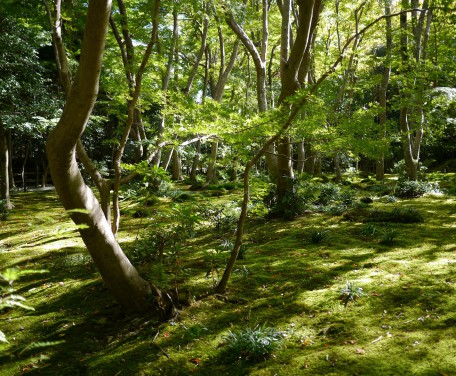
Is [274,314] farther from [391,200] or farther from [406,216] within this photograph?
[391,200]

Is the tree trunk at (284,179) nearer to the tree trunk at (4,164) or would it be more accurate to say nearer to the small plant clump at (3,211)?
the small plant clump at (3,211)

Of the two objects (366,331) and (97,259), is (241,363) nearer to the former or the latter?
(366,331)

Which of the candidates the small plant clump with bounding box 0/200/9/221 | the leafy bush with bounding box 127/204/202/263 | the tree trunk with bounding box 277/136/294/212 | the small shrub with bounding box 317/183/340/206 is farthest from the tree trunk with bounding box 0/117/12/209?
the small shrub with bounding box 317/183/340/206

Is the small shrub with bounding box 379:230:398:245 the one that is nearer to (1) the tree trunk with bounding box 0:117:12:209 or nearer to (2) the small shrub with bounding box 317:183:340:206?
(2) the small shrub with bounding box 317:183:340:206

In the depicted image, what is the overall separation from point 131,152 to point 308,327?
78.5ft

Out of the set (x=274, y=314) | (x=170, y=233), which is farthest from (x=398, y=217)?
(x=170, y=233)

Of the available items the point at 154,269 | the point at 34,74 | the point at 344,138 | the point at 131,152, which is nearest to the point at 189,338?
the point at 154,269

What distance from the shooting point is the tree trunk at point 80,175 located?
2.38 m

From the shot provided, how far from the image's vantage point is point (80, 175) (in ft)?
10.0

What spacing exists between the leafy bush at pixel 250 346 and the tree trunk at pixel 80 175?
126cm

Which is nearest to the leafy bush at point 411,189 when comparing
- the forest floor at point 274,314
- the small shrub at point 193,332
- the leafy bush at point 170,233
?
the forest floor at point 274,314

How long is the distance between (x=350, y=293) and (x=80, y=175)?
11.0ft

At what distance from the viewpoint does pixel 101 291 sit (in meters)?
4.87

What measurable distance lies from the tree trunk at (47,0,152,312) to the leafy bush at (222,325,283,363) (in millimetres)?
1258
